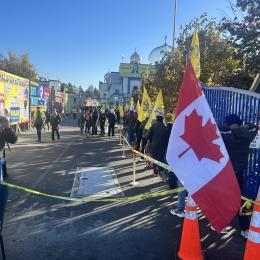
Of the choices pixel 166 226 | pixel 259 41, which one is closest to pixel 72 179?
pixel 166 226

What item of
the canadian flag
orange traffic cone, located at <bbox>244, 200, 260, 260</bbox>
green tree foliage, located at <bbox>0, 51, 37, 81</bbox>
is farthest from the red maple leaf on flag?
green tree foliage, located at <bbox>0, 51, 37, 81</bbox>

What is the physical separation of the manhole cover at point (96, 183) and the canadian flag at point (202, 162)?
14.4ft

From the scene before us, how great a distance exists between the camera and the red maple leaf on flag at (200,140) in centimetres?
369

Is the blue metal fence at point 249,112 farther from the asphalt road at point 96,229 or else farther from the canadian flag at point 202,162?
the canadian flag at point 202,162

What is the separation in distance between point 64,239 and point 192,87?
10.3ft

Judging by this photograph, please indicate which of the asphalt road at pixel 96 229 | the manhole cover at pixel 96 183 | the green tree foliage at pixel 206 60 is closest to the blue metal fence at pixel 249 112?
the asphalt road at pixel 96 229

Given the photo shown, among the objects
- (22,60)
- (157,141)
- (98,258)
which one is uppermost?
(22,60)

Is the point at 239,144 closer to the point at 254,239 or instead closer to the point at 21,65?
the point at 254,239

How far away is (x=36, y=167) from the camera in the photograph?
444 inches

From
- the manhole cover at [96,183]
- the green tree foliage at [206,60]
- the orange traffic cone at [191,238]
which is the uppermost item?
the green tree foliage at [206,60]

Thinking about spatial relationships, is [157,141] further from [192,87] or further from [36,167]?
[192,87]

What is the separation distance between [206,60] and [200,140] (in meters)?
11.9

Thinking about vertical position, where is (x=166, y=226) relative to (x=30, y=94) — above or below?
below

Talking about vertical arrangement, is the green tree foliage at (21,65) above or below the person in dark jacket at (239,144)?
above
